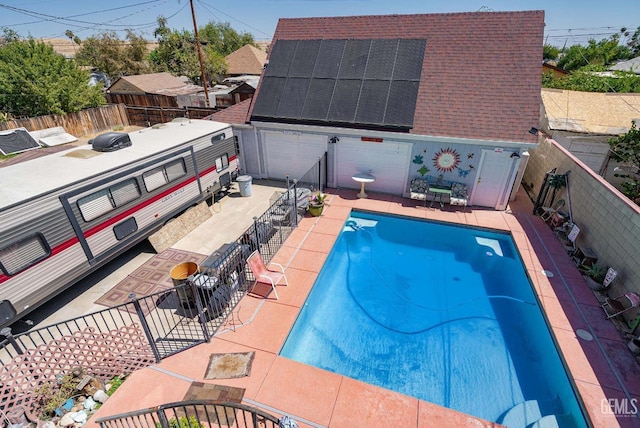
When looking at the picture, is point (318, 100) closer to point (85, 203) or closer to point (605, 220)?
point (85, 203)

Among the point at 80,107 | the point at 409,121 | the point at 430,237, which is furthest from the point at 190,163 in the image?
the point at 80,107

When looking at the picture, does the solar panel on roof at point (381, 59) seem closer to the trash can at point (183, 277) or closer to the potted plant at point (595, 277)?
the potted plant at point (595, 277)

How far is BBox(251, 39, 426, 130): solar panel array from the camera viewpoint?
1225 cm

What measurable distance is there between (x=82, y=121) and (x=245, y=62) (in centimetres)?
2636

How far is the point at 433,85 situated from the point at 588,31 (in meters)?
63.2

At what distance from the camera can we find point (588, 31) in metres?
51.5

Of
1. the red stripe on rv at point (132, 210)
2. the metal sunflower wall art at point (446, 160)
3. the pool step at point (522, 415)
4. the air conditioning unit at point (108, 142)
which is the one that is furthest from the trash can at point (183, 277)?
the metal sunflower wall art at point (446, 160)

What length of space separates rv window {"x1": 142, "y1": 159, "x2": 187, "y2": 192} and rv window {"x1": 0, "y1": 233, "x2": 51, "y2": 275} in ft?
9.98

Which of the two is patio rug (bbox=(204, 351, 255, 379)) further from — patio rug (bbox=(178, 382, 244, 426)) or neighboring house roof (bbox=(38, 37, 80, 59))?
neighboring house roof (bbox=(38, 37, 80, 59))

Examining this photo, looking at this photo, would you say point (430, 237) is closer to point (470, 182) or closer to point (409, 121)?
point (470, 182)

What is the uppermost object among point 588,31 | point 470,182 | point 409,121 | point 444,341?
point 588,31

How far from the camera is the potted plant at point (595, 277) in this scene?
8.09 metres

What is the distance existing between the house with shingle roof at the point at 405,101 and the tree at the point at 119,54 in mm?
38248

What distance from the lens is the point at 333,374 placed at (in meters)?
5.98
